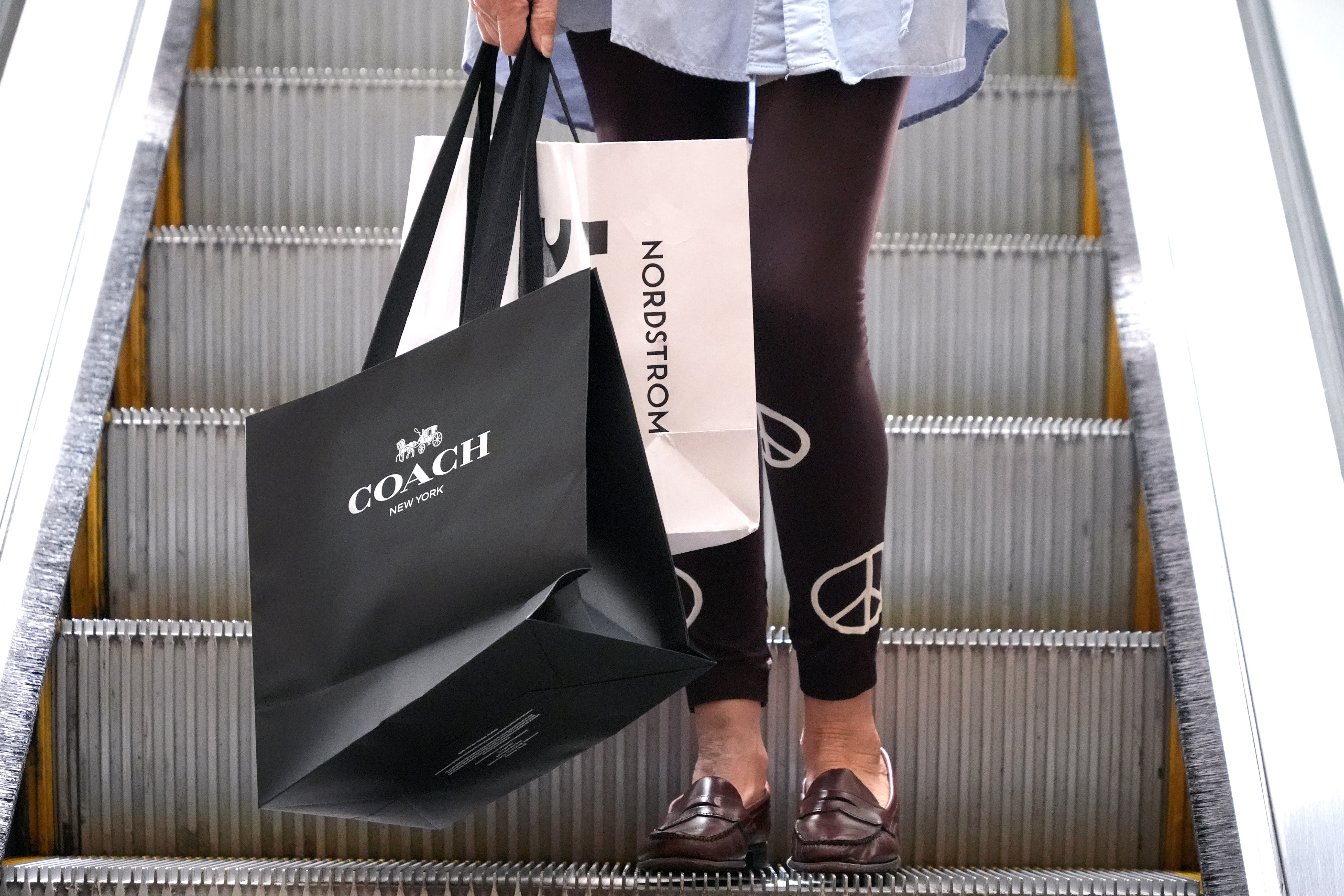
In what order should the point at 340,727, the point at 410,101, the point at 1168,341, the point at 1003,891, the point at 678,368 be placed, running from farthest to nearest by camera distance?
the point at 410,101
the point at 1168,341
the point at 1003,891
the point at 678,368
the point at 340,727

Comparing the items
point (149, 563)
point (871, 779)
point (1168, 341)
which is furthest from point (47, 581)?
point (1168, 341)

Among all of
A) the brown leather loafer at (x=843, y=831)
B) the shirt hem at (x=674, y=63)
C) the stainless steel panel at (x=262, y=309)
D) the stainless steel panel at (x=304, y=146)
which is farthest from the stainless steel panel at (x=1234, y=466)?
the stainless steel panel at (x=304, y=146)

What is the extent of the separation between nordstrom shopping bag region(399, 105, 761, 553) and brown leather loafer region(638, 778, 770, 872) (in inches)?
12.1

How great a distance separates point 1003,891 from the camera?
1.14m

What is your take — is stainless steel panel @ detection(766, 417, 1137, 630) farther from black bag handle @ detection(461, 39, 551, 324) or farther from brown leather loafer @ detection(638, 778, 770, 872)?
black bag handle @ detection(461, 39, 551, 324)

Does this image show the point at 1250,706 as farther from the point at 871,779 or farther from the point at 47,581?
the point at 47,581

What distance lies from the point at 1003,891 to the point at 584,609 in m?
0.56

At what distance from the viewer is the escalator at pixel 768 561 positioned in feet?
4.36

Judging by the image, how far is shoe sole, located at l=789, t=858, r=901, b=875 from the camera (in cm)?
116

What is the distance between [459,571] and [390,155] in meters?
1.61

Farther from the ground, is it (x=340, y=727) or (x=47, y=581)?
(x=47, y=581)

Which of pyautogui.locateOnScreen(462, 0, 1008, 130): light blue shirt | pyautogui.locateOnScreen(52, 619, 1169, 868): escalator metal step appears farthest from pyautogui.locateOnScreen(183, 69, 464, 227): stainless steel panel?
pyautogui.locateOnScreen(462, 0, 1008, 130): light blue shirt

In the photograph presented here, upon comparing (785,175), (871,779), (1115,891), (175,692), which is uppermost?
(785,175)

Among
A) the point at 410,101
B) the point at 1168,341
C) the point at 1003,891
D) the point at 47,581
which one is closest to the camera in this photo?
the point at 1003,891
